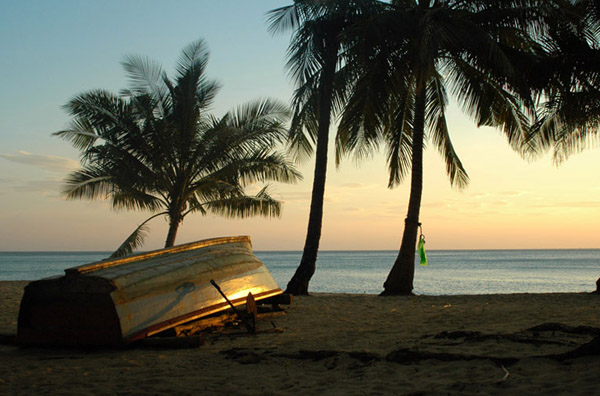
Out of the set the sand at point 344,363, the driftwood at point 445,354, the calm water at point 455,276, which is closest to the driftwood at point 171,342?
the sand at point 344,363

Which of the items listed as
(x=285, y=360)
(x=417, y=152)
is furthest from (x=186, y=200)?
(x=285, y=360)

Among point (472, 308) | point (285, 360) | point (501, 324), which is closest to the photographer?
point (285, 360)

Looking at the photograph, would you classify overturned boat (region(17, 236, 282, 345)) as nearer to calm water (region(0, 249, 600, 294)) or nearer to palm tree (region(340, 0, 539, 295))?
palm tree (region(340, 0, 539, 295))

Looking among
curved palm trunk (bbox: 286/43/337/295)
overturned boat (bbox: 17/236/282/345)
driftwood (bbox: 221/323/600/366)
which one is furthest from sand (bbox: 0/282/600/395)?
curved palm trunk (bbox: 286/43/337/295)

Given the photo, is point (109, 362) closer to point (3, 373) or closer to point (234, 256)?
point (3, 373)

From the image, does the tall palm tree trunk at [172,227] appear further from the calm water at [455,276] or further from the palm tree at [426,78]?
the calm water at [455,276]

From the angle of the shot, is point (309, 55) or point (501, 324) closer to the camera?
point (501, 324)

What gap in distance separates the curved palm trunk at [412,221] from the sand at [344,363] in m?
4.65

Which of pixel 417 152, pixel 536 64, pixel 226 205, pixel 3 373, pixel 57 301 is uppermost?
pixel 536 64

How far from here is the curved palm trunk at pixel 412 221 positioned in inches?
508

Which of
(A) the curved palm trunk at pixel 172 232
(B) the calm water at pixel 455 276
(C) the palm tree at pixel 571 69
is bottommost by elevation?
(B) the calm water at pixel 455 276

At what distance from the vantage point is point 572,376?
14.0 ft

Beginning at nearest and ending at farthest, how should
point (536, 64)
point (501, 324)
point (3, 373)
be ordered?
point (3, 373) < point (501, 324) < point (536, 64)

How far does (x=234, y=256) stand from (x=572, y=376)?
554 centimetres
